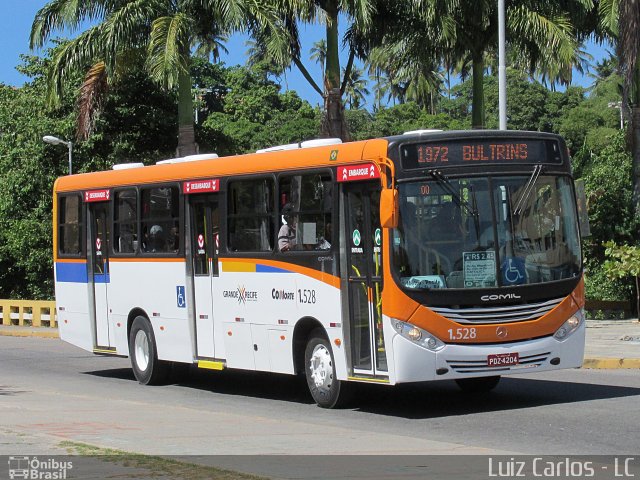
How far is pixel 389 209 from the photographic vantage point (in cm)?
1332

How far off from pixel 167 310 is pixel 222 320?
162cm

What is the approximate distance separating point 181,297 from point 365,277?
475cm

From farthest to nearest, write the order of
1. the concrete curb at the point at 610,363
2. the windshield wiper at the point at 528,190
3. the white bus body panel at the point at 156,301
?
1. the concrete curb at the point at 610,363
2. the white bus body panel at the point at 156,301
3. the windshield wiper at the point at 528,190

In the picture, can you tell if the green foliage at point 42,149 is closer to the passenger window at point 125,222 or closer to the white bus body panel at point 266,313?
the passenger window at point 125,222

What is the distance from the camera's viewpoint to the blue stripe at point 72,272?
811 inches

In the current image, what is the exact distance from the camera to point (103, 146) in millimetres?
39781

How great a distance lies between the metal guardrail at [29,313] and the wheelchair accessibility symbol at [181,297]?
19.1 m

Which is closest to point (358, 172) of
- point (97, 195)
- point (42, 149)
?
point (97, 195)

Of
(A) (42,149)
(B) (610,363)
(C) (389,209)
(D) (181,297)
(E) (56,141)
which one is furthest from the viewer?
(A) (42,149)

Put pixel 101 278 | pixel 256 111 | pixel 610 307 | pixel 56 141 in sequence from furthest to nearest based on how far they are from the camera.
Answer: pixel 256 111, pixel 56 141, pixel 610 307, pixel 101 278

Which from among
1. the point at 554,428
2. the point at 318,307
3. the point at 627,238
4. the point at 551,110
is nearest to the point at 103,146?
the point at 627,238

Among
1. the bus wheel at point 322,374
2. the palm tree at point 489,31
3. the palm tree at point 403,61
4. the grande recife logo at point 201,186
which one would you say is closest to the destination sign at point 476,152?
the bus wheel at point 322,374

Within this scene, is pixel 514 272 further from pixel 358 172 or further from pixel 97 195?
pixel 97 195

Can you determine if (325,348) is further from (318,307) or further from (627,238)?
(627,238)
